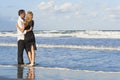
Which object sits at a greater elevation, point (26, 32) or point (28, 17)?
point (28, 17)

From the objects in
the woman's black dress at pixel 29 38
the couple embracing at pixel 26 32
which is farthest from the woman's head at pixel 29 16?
the woman's black dress at pixel 29 38

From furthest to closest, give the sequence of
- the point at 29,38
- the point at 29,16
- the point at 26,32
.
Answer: the point at 29,38 → the point at 26,32 → the point at 29,16

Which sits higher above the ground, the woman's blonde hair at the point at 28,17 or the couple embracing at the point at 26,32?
the woman's blonde hair at the point at 28,17

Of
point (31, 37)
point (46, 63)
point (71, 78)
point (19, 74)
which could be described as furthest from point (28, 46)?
point (71, 78)

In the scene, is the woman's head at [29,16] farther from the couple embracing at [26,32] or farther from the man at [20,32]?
the man at [20,32]

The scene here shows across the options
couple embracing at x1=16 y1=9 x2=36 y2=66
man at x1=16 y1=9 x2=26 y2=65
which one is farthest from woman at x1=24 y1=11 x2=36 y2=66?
man at x1=16 y1=9 x2=26 y2=65

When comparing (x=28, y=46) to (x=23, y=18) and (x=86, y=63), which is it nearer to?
(x=23, y=18)

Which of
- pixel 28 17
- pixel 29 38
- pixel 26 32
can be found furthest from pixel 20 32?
pixel 28 17

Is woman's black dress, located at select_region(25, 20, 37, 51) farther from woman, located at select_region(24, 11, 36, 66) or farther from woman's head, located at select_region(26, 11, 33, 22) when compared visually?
woman's head, located at select_region(26, 11, 33, 22)

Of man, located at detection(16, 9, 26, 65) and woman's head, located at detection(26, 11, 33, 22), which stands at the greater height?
woman's head, located at detection(26, 11, 33, 22)

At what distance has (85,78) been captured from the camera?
10578 mm

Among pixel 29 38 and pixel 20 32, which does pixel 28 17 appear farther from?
pixel 29 38

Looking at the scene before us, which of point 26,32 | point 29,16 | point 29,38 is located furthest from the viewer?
point 29,38

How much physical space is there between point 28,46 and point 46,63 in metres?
1.76
